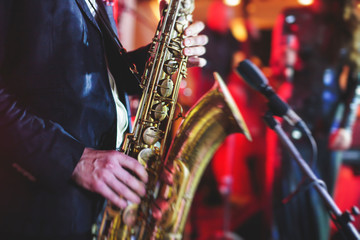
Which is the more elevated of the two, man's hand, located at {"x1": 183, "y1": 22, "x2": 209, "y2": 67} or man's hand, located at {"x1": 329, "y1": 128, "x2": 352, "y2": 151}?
man's hand, located at {"x1": 183, "y1": 22, "x2": 209, "y2": 67}

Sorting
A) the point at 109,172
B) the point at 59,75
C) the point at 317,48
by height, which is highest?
the point at 317,48

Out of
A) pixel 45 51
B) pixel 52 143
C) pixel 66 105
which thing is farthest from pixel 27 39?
pixel 52 143

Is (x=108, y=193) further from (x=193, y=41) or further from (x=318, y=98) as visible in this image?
(x=318, y=98)

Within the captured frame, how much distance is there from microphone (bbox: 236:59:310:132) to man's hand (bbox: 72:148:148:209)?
2.62ft

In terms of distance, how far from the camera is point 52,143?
95cm

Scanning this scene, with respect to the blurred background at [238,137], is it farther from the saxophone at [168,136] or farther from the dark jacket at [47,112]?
the dark jacket at [47,112]

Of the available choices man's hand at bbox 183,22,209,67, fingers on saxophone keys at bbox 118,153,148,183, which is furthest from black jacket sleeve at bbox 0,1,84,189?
man's hand at bbox 183,22,209,67

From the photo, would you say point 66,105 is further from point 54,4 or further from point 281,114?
point 281,114

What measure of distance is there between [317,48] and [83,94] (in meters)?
2.53

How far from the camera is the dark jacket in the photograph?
939mm

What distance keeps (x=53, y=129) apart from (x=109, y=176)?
239 millimetres

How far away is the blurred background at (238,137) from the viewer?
3.36 metres

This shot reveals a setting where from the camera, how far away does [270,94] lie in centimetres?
149

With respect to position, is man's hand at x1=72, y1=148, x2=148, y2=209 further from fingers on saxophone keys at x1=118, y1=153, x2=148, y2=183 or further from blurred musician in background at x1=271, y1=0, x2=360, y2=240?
blurred musician in background at x1=271, y1=0, x2=360, y2=240
